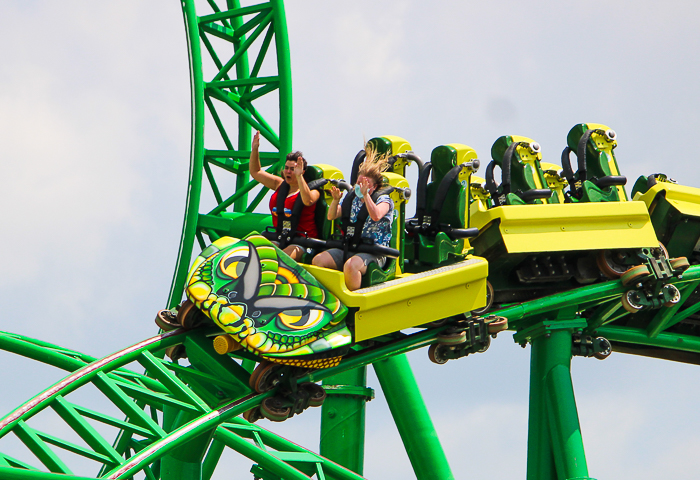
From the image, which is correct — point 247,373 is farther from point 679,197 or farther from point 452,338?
point 679,197

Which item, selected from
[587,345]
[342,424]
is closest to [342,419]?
[342,424]

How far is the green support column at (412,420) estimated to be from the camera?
779cm

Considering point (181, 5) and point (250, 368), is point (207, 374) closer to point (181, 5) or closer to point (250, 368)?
point (250, 368)

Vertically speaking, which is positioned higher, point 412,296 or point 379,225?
point 379,225

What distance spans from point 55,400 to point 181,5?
189 inches

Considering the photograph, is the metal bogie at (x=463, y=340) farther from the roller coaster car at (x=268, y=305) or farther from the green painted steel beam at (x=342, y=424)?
the green painted steel beam at (x=342, y=424)

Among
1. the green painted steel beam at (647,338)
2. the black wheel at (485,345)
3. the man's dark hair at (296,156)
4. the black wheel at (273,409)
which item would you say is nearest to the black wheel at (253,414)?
the black wheel at (273,409)

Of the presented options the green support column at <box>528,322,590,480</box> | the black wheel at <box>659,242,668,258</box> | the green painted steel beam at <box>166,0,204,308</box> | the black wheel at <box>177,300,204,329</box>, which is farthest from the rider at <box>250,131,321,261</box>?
the black wheel at <box>659,242,668,258</box>

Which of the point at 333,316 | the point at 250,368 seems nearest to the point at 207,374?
the point at 333,316

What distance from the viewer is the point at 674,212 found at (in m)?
7.79

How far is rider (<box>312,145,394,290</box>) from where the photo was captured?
19.0ft

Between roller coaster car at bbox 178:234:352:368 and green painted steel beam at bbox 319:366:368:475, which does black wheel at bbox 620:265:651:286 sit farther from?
roller coaster car at bbox 178:234:352:368

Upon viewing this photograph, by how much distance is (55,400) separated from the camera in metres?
5.51

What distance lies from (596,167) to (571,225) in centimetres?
73
